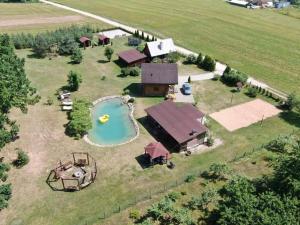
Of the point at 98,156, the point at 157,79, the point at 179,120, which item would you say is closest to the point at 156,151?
the point at 179,120

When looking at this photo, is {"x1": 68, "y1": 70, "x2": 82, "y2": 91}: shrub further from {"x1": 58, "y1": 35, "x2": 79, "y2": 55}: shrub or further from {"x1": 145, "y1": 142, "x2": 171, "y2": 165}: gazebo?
{"x1": 145, "y1": 142, "x2": 171, "y2": 165}: gazebo

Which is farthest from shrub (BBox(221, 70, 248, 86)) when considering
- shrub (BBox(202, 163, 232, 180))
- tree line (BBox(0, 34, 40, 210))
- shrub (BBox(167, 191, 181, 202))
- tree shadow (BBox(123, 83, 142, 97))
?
tree line (BBox(0, 34, 40, 210))

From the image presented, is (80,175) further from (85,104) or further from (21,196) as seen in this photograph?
(85,104)

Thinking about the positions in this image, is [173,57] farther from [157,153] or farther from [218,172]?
[218,172]

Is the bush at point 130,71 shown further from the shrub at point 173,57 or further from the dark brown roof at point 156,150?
the dark brown roof at point 156,150

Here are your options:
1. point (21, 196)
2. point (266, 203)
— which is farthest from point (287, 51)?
point (21, 196)

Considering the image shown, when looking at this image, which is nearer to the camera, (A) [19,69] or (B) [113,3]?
(A) [19,69]
